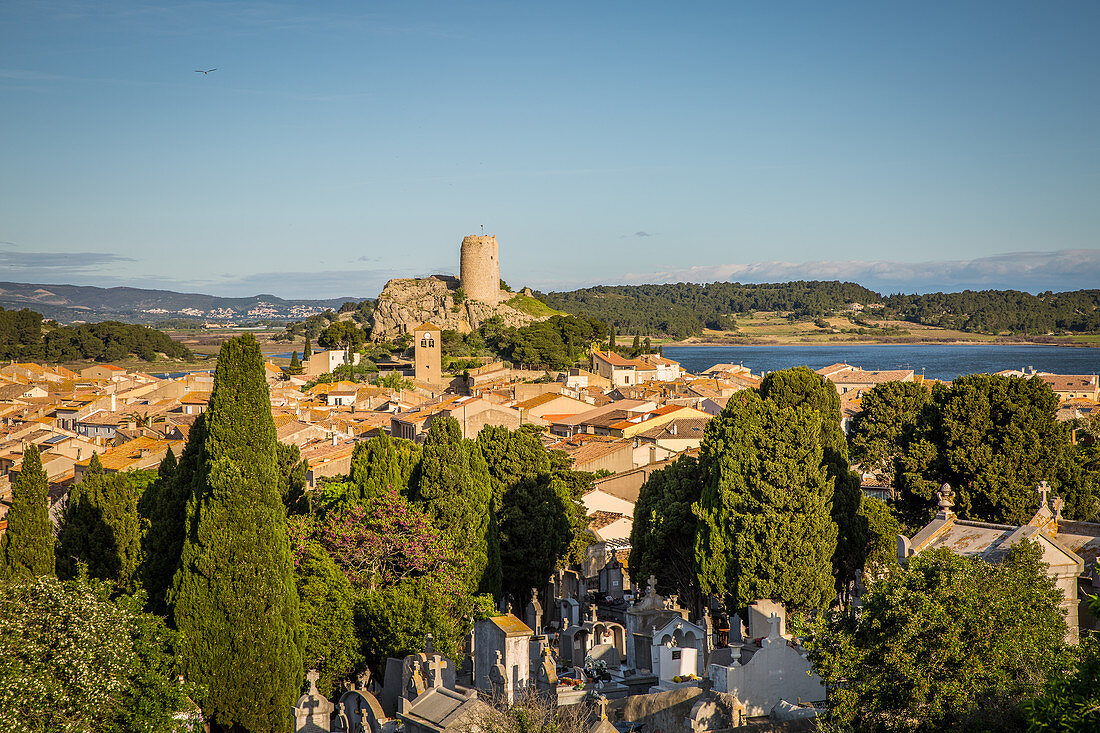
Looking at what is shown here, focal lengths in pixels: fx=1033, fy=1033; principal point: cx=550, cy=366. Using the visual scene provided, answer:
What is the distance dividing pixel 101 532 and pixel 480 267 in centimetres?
9497

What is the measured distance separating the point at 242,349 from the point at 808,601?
42.9 feet

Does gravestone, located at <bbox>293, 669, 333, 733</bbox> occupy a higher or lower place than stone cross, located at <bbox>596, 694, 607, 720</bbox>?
lower

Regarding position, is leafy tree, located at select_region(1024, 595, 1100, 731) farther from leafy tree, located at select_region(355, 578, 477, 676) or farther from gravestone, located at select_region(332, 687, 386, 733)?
leafy tree, located at select_region(355, 578, 477, 676)

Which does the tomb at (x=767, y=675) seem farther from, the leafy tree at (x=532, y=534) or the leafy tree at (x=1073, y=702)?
the leafy tree at (x=532, y=534)

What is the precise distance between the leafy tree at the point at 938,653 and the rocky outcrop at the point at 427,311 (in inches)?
3820

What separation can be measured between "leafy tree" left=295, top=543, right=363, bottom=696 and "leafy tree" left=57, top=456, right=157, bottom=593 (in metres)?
3.64

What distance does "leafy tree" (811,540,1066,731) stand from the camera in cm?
1256

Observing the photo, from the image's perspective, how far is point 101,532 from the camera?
22.5 metres

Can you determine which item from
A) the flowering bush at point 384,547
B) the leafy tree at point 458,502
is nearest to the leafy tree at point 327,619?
the flowering bush at point 384,547

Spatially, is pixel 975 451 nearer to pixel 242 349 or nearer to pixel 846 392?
pixel 242 349

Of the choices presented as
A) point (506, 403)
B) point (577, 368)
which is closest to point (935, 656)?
point (506, 403)

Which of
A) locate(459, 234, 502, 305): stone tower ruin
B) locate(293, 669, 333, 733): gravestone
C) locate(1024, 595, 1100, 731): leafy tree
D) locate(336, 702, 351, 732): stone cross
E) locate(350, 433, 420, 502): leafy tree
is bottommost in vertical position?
locate(336, 702, 351, 732): stone cross

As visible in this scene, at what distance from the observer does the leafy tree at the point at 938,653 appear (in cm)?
1256

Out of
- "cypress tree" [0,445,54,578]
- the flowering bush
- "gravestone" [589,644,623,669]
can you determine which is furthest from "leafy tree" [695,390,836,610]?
"cypress tree" [0,445,54,578]
